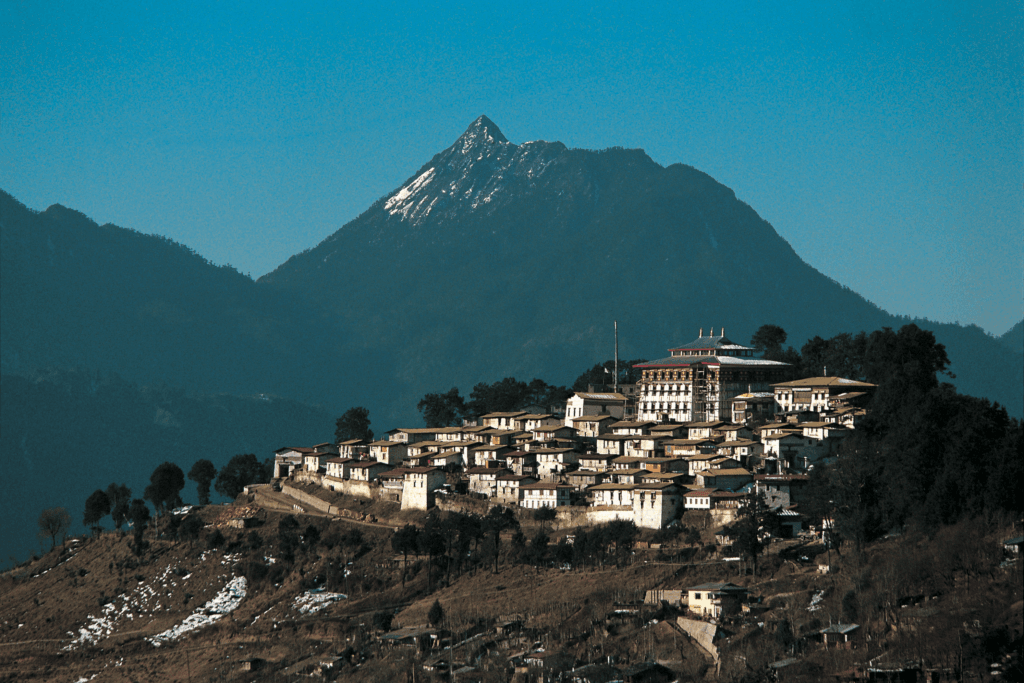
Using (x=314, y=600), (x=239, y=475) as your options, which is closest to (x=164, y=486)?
(x=239, y=475)

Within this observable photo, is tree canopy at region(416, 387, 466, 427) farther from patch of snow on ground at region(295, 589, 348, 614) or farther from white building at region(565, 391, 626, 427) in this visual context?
patch of snow on ground at region(295, 589, 348, 614)

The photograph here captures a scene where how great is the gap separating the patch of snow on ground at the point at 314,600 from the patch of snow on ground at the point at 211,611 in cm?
610

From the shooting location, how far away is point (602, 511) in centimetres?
8138

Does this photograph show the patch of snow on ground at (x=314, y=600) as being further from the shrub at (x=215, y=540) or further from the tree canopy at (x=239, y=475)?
the tree canopy at (x=239, y=475)

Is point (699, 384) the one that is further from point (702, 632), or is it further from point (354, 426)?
point (702, 632)

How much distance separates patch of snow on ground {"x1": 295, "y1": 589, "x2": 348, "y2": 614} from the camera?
80.3 metres

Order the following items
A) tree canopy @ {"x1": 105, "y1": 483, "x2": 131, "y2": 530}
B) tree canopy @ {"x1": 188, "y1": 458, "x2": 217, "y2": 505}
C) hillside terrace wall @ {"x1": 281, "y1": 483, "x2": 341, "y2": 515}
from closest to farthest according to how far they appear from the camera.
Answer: hillside terrace wall @ {"x1": 281, "y1": 483, "x2": 341, "y2": 515} → tree canopy @ {"x1": 105, "y1": 483, "x2": 131, "y2": 530} → tree canopy @ {"x1": 188, "y1": 458, "x2": 217, "y2": 505}

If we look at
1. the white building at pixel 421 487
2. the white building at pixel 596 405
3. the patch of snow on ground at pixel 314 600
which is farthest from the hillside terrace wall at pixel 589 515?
the white building at pixel 596 405

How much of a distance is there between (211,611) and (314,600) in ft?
30.4

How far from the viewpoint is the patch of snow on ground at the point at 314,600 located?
80.3 meters

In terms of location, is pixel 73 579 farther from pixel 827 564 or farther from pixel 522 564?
pixel 827 564

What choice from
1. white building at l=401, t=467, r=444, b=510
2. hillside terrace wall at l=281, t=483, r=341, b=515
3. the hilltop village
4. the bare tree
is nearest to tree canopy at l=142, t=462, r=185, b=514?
the hilltop village

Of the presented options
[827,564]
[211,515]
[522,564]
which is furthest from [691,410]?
[211,515]

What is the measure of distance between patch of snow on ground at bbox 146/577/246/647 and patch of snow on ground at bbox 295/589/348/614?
6.10 m
